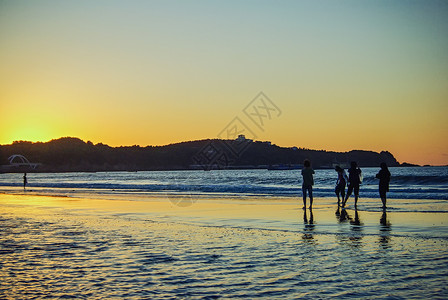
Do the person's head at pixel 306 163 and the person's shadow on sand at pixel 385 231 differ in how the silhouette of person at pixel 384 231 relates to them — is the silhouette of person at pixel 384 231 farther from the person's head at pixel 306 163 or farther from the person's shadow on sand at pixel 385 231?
the person's head at pixel 306 163

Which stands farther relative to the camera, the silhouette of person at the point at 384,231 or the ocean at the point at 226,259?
the silhouette of person at the point at 384,231

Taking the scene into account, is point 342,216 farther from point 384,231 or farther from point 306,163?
point 384,231

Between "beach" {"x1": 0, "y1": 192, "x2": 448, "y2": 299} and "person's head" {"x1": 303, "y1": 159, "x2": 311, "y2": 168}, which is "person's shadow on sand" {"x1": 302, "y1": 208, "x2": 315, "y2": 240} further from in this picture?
"person's head" {"x1": 303, "y1": 159, "x2": 311, "y2": 168}

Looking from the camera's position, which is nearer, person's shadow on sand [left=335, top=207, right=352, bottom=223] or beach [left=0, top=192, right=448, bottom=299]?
beach [left=0, top=192, right=448, bottom=299]

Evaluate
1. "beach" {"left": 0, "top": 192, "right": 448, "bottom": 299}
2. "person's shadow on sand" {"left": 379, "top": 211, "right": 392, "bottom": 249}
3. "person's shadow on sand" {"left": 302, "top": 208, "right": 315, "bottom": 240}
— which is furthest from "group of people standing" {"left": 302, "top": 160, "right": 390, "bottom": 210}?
"beach" {"left": 0, "top": 192, "right": 448, "bottom": 299}

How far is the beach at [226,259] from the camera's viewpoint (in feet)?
21.9

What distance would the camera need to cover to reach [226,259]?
8.88 m

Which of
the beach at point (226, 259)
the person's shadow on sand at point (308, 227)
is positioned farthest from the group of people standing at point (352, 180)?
the beach at point (226, 259)

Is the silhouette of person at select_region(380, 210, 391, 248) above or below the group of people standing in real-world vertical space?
below

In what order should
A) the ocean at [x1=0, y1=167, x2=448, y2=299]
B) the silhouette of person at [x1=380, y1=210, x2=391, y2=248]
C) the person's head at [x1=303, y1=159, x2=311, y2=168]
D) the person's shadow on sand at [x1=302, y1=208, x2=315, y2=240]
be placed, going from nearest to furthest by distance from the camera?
the ocean at [x1=0, y1=167, x2=448, y2=299] < the silhouette of person at [x1=380, y1=210, x2=391, y2=248] < the person's shadow on sand at [x1=302, y1=208, x2=315, y2=240] < the person's head at [x1=303, y1=159, x2=311, y2=168]

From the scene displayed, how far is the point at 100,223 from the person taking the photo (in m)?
15.5

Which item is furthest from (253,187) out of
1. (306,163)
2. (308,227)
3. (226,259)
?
(226,259)

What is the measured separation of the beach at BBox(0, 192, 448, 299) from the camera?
6660 mm

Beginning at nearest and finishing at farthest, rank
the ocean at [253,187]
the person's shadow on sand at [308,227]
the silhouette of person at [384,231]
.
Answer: the silhouette of person at [384,231], the person's shadow on sand at [308,227], the ocean at [253,187]
